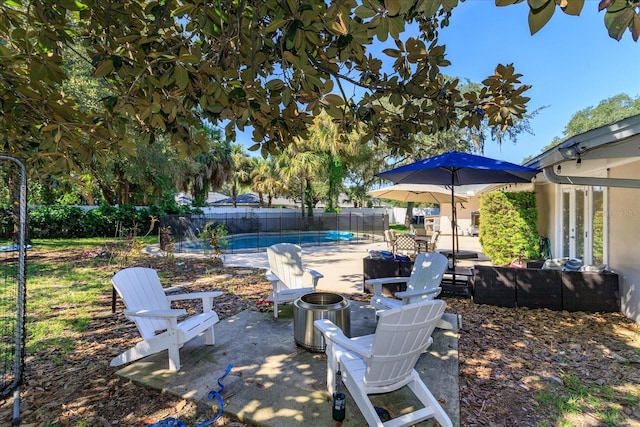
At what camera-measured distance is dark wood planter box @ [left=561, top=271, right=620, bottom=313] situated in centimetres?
461

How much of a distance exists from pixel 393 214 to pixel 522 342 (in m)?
30.4

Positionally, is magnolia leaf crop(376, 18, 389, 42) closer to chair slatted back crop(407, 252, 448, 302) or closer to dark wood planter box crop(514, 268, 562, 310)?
chair slatted back crop(407, 252, 448, 302)

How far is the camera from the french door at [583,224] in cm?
556

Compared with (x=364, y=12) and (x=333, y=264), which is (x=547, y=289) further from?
(x=333, y=264)

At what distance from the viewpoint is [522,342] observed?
3.72 meters

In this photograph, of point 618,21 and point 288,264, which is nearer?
point 618,21

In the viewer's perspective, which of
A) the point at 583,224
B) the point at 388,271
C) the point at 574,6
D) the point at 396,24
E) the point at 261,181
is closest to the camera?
the point at 574,6

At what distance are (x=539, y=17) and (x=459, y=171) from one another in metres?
4.92

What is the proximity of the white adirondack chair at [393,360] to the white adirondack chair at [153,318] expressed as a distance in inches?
55.7

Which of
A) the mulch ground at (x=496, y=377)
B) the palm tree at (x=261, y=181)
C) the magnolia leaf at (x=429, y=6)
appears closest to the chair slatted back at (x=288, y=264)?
the mulch ground at (x=496, y=377)

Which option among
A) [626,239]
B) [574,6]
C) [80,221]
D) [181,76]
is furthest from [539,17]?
[80,221]

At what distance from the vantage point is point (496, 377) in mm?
2938

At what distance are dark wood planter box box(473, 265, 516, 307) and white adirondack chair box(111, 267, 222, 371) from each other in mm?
3958

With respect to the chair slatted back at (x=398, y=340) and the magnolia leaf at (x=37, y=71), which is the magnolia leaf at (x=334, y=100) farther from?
the magnolia leaf at (x=37, y=71)
